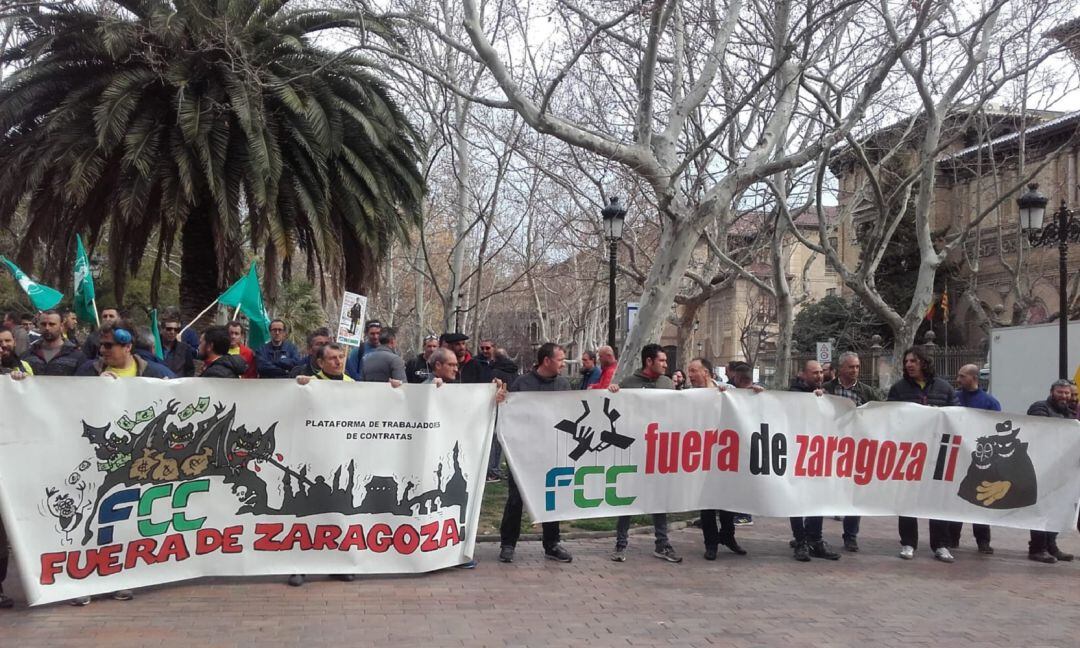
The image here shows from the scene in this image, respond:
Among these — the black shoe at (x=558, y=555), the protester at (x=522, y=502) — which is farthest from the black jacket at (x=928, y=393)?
the black shoe at (x=558, y=555)

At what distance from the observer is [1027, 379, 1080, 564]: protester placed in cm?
953

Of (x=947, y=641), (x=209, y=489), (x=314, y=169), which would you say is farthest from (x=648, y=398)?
(x=314, y=169)

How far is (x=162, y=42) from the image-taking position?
14094mm

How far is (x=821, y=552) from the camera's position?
9156mm

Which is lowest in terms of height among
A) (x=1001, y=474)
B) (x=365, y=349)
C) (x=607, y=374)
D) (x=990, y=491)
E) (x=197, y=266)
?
(x=990, y=491)

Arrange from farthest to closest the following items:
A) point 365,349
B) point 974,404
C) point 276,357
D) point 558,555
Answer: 1. point 365,349
2. point 276,357
3. point 974,404
4. point 558,555

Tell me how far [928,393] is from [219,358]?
635 cm

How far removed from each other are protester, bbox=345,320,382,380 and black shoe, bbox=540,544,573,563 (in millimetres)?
3227

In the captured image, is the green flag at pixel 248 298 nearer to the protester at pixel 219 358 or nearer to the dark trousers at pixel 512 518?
the protester at pixel 219 358

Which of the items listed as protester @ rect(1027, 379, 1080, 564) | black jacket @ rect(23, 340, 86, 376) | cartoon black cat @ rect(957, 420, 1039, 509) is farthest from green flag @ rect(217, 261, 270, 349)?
protester @ rect(1027, 379, 1080, 564)

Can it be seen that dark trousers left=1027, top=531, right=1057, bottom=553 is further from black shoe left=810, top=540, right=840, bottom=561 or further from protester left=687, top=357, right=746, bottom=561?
protester left=687, top=357, right=746, bottom=561

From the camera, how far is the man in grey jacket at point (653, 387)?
8.77 meters

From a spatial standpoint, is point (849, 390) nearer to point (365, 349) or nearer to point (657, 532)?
point (657, 532)

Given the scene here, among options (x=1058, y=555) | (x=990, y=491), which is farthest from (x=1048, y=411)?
(x=1058, y=555)
